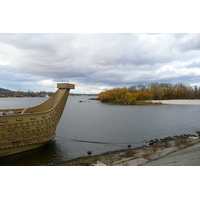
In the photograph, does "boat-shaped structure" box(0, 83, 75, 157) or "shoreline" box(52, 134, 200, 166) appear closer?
"shoreline" box(52, 134, 200, 166)

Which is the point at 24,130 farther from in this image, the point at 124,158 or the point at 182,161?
the point at 182,161

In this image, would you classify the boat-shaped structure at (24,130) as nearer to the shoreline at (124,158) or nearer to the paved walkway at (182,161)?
the shoreline at (124,158)

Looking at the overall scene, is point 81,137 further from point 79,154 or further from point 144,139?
point 144,139

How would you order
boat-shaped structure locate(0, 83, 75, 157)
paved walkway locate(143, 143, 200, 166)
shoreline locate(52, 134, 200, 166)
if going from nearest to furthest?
paved walkway locate(143, 143, 200, 166)
shoreline locate(52, 134, 200, 166)
boat-shaped structure locate(0, 83, 75, 157)

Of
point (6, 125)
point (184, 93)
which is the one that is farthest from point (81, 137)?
point (184, 93)

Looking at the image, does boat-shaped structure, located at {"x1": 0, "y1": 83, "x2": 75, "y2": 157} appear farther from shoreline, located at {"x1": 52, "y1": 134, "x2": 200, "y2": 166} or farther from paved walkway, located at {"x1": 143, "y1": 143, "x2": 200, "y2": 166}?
paved walkway, located at {"x1": 143, "y1": 143, "x2": 200, "y2": 166}

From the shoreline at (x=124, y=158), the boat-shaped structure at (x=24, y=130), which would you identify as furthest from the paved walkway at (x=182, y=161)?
the boat-shaped structure at (x=24, y=130)

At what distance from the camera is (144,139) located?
1884 centimetres

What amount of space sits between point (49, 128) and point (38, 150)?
2.04 m

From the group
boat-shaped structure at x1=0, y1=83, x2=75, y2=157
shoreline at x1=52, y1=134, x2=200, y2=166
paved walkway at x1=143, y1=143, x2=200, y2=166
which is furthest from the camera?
boat-shaped structure at x1=0, y1=83, x2=75, y2=157

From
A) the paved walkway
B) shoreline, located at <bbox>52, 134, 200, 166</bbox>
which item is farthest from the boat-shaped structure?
the paved walkway

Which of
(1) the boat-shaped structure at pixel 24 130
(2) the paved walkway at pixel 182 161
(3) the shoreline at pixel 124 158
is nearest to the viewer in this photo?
(2) the paved walkway at pixel 182 161

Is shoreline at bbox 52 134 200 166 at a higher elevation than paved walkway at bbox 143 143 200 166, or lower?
lower

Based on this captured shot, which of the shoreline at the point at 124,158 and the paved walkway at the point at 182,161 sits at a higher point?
the paved walkway at the point at 182,161
